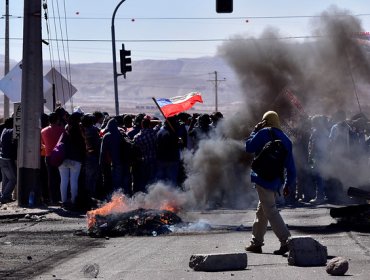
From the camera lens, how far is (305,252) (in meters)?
10.3

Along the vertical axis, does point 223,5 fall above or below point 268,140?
above

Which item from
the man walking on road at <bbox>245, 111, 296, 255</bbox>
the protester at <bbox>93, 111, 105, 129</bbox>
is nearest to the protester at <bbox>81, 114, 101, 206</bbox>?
the protester at <bbox>93, 111, 105, 129</bbox>

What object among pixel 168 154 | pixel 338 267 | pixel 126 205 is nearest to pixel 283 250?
pixel 338 267

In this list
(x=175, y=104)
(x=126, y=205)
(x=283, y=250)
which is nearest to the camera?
(x=283, y=250)

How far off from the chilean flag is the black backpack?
8.05 meters

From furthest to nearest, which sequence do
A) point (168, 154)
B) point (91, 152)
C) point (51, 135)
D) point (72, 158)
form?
point (168, 154) → point (51, 135) → point (91, 152) → point (72, 158)

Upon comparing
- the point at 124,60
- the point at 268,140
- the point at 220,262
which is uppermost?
the point at 124,60

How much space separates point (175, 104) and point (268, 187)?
8.86m

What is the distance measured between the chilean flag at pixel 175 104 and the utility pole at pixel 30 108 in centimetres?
256

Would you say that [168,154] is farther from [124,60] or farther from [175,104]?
[124,60]

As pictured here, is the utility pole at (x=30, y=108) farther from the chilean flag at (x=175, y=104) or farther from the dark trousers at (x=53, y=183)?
the chilean flag at (x=175, y=104)

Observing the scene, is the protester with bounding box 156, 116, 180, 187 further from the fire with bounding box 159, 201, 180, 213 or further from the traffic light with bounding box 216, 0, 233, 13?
the traffic light with bounding box 216, 0, 233, 13

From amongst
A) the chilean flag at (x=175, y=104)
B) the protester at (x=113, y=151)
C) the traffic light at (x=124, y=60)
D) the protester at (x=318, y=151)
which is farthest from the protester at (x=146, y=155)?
the traffic light at (x=124, y=60)

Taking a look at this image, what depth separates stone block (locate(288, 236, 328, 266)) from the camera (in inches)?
407
